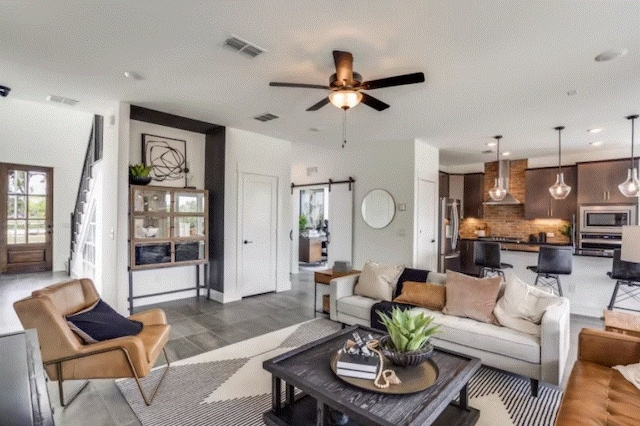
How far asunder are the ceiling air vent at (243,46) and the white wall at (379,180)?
3756mm

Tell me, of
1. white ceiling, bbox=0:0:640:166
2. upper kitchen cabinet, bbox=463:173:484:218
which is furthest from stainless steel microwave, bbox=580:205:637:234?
white ceiling, bbox=0:0:640:166

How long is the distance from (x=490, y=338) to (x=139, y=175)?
4.58 m

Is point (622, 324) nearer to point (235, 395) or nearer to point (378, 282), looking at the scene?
point (378, 282)

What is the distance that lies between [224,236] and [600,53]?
4999mm

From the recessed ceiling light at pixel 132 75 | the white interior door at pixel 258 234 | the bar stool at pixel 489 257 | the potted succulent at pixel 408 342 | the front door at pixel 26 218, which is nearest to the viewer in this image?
the potted succulent at pixel 408 342

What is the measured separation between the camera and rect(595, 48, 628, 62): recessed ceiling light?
2730mm

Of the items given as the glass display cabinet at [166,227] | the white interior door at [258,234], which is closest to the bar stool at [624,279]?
the white interior door at [258,234]

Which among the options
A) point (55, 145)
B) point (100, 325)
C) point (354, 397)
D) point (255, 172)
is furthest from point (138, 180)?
point (55, 145)

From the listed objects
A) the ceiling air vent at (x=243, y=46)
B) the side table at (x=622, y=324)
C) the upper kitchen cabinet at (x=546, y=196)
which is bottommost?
the side table at (x=622, y=324)

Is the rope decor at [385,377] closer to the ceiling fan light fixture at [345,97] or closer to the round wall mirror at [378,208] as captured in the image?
the ceiling fan light fixture at [345,97]

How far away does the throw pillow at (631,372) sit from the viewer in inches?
77.6

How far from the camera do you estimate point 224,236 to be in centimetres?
540

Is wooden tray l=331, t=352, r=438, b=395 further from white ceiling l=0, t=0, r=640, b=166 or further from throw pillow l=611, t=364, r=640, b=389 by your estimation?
white ceiling l=0, t=0, r=640, b=166

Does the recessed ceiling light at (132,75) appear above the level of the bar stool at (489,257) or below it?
above
